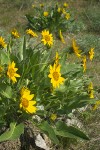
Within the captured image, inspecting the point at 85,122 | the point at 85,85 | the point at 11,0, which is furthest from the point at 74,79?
the point at 11,0

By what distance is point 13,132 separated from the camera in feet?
11.1

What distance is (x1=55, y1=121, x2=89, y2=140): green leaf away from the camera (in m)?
3.38

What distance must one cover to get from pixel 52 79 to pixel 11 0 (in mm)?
5742

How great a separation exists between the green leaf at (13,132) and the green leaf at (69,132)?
1.11ft

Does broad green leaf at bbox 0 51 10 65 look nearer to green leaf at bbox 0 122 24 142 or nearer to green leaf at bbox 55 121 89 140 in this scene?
green leaf at bbox 0 122 24 142

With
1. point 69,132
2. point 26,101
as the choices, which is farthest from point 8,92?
point 69,132

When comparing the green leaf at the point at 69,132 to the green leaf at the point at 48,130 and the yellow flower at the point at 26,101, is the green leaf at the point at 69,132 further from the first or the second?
the yellow flower at the point at 26,101

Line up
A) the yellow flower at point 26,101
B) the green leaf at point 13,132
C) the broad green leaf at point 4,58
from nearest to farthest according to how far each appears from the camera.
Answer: the yellow flower at point 26,101 < the green leaf at point 13,132 < the broad green leaf at point 4,58

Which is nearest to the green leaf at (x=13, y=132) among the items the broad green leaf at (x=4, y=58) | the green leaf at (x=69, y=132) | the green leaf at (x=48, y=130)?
the green leaf at (x=48, y=130)

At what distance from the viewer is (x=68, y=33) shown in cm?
745

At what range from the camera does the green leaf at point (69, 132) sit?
133 inches

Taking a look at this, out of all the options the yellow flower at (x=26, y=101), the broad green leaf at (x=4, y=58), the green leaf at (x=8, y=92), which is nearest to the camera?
the yellow flower at (x=26, y=101)

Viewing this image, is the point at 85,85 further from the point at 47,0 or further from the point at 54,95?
the point at 47,0

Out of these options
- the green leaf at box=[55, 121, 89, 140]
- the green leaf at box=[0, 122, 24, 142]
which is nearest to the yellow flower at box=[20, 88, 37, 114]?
the green leaf at box=[0, 122, 24, 142]
